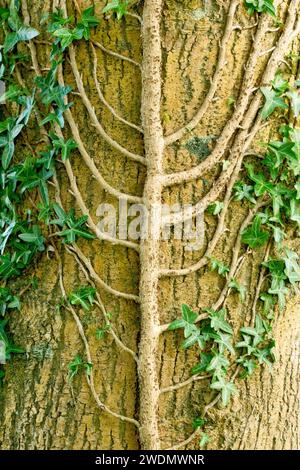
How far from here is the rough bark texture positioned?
2.31 meters

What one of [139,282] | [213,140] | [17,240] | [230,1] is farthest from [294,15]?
[17,240]

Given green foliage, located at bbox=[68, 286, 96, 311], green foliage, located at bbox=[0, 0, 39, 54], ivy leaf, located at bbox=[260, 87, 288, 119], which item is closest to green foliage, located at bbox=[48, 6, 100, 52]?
green foliage, located at bbox=[0, 0, 39, 54]

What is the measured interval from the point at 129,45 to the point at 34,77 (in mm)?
358

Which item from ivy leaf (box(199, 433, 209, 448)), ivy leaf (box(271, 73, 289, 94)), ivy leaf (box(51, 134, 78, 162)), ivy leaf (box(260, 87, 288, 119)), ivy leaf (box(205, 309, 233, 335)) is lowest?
ivy leaf (box(199, 433, 209, 448))

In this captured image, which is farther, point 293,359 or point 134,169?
point 293,359

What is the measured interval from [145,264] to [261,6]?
38.1 inches

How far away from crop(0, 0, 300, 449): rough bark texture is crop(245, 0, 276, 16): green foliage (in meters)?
0.04

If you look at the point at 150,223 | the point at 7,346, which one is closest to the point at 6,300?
the point at 7,346

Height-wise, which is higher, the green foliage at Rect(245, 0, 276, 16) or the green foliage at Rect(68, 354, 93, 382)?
the green foliage at Rect(245, 0, 276, 16)

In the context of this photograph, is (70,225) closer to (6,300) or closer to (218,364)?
(6,300)

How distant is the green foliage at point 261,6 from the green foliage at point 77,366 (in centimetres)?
134

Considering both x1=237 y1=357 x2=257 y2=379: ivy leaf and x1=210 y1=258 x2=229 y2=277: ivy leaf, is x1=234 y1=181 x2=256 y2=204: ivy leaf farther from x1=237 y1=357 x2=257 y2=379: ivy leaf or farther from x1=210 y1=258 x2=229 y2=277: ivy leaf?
x1=237 y1=357 x2=257 y2=379: ivy leaf
